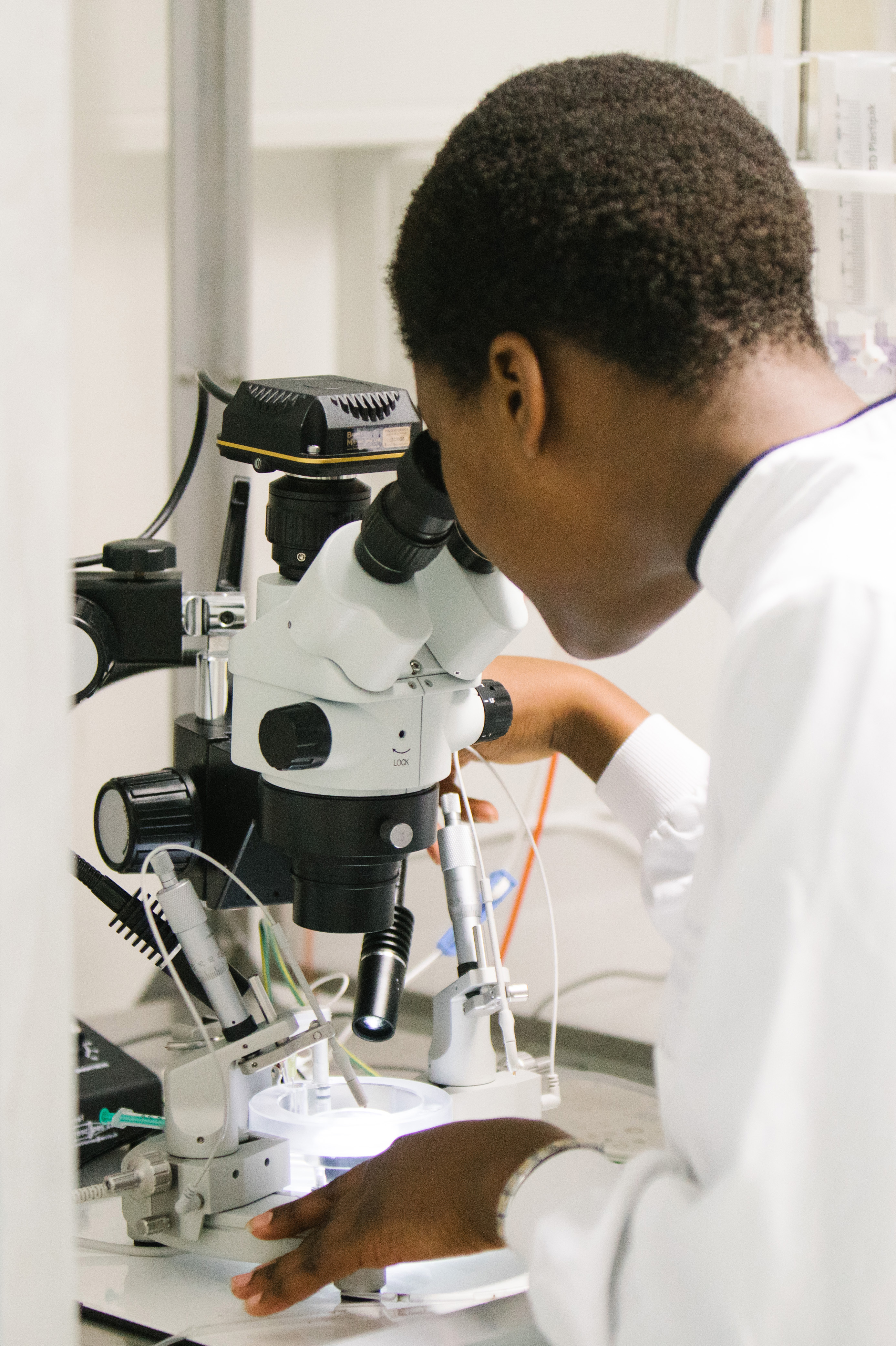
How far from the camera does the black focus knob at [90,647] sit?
96cm

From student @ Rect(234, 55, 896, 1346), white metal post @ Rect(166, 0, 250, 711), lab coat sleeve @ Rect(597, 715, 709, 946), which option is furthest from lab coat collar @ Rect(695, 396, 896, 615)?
white metal post @ Rect(166, 0, 250, 711)

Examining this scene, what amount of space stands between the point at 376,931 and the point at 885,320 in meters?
0.96

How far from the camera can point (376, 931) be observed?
3.10ft

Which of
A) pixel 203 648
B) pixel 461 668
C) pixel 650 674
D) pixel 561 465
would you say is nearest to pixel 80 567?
pixel 203 648

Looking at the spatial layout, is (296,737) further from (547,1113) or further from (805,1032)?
(547,1113)

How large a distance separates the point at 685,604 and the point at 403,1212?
1.32 feet

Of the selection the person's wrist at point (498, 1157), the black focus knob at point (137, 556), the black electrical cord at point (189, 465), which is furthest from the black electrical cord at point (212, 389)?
the person's wrist at point (498, 1157)

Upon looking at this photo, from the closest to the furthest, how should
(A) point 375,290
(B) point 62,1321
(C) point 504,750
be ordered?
(B) point 62,1321, (C) point 504,750, (A) point 375,290

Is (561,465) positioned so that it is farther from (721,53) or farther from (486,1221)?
(721,53)

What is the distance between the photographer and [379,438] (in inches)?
36.6

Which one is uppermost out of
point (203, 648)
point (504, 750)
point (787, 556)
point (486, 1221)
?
point (787, 556)

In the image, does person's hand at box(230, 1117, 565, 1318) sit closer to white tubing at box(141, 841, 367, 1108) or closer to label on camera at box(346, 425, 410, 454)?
white tubing at box(141, 841, 367, 1108)

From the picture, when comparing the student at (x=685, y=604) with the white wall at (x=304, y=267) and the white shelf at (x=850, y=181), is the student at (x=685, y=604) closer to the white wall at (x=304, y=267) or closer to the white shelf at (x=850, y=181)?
the white shelf at (x=850, y=181)

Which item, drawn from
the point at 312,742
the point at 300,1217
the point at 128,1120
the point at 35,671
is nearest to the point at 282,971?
the point at 128,1120
